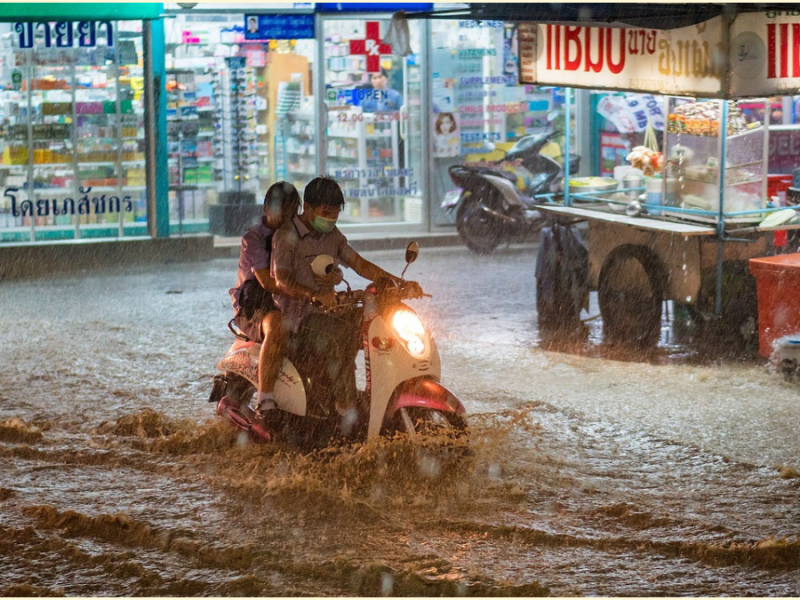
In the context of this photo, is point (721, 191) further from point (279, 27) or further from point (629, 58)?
point (279, 27)

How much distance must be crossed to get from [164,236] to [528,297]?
5.18m

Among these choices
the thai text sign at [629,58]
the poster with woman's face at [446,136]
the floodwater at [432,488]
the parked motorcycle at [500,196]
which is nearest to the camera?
the floodwater at [432,488]

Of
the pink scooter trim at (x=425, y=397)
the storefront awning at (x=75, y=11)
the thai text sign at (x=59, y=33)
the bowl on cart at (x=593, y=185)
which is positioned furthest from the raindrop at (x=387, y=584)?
the thai text sign at (x=59, y=33)

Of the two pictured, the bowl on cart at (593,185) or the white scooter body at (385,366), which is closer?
the white scooter body at (385,366)

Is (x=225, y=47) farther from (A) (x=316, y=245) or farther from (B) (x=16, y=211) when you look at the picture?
(A) (x=316, y=245)

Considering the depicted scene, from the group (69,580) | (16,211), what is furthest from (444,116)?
(69,580)

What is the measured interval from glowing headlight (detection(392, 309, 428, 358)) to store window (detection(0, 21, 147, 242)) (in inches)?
359

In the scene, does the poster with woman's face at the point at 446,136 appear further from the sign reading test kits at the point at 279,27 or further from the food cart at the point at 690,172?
the food cart at the point at 690,172

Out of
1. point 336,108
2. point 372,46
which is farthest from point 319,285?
point 372,46

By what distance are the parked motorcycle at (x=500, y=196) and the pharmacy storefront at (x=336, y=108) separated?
2.32 feet

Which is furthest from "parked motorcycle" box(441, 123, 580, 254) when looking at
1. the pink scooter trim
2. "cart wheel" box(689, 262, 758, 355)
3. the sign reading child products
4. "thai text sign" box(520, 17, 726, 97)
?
the pink scooter trim

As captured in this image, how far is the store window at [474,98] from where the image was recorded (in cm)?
1548

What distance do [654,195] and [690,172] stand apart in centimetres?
44

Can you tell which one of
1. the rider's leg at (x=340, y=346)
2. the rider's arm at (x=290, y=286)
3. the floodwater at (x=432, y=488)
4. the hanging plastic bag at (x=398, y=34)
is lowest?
the floodwater at (x=432, y=488)
